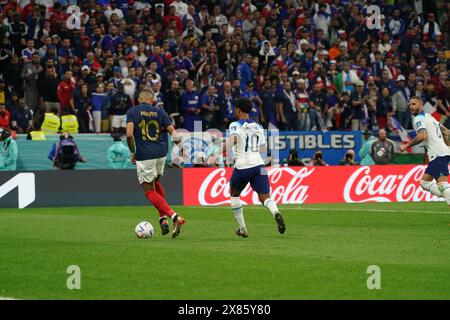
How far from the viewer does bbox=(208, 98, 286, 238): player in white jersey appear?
1684 cm

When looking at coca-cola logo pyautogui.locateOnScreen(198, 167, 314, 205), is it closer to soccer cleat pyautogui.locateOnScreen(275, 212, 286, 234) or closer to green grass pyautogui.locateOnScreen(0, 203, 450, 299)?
green grass pyautogui.locateOnScreen(0, 203, 450, 299)

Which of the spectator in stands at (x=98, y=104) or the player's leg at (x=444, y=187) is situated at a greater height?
the spectator in stands at (x=98, y=104)

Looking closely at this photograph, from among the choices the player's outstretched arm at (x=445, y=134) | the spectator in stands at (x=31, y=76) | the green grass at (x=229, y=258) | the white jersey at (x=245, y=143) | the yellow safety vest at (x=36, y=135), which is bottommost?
the green grass at (x=229, y=258)

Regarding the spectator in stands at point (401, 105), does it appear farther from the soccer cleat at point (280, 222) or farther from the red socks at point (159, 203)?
the red socks at point (159, 203)

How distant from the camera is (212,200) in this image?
28000mm

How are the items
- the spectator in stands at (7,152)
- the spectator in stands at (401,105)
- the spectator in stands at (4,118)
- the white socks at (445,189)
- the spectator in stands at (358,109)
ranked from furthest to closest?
the spectator in stands at (401,105)
the spectator in stands at (358,109)
the spectator in stands at (4,118)
the spectator in stands at (7,152)
the white socks at (445,189)

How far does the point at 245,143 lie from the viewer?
16.9m

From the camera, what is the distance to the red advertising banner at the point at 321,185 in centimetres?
2811

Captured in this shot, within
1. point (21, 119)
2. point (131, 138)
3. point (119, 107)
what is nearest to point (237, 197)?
point (131, 138)

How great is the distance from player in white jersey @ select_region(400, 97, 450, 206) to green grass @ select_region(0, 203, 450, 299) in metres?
0.78

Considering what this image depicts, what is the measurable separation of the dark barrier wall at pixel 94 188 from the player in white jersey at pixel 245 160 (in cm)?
1097

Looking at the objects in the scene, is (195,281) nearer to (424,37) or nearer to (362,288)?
(362,288)

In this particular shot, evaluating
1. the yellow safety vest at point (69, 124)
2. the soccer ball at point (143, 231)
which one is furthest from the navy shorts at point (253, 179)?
the yellow safety vest at point (69, 124)

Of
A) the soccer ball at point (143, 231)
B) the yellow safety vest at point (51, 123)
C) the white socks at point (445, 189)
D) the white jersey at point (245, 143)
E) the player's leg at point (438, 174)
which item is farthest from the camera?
the yellow safety vest at point (51, 123)
